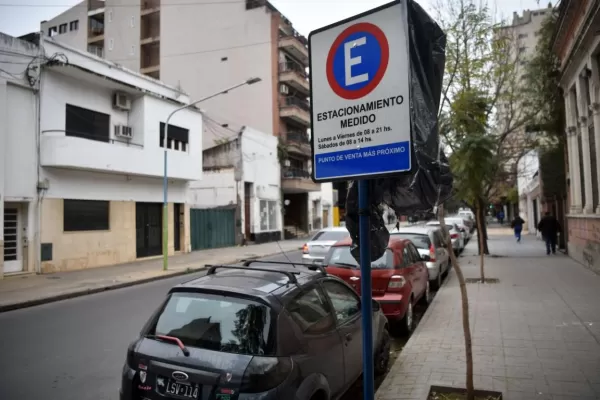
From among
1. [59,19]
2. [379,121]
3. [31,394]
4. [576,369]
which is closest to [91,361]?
[31,394]

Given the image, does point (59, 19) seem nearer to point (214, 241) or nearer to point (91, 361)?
point (214, 241)

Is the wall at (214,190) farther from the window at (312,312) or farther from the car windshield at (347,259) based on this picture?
the window at (312,312)

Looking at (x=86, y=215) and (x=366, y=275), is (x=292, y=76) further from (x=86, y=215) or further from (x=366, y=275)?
(x=366, y=275)

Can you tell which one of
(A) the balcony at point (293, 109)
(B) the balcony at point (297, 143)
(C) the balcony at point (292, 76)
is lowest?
(B) the balcony at point (297, 143)

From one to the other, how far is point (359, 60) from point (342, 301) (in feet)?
8.85

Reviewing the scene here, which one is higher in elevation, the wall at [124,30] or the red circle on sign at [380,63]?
the wall at [124,30]

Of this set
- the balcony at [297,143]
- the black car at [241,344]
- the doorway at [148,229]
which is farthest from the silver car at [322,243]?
the balcony at [297,143]

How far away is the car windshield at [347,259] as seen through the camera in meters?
7.25

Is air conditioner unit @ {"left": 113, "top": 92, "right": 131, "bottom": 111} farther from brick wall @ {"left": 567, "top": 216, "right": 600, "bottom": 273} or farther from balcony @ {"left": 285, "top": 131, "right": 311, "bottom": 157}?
brick wall @ {"left": 567, "top": 216, "right": 600, "bottom": 273}

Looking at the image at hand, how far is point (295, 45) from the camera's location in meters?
35.5

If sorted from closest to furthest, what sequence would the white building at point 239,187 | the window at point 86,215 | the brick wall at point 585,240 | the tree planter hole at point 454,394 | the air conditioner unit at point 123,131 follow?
the tree planter hole at point 454,394, the brick wall at point 585,240, the window at point 86,215, the air conditioner unit at point 123,131, the white building at point 239,187

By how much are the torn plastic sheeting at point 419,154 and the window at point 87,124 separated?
16.1 metres

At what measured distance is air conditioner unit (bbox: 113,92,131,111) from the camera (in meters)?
18.5

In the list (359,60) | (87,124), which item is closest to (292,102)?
(87,124)
